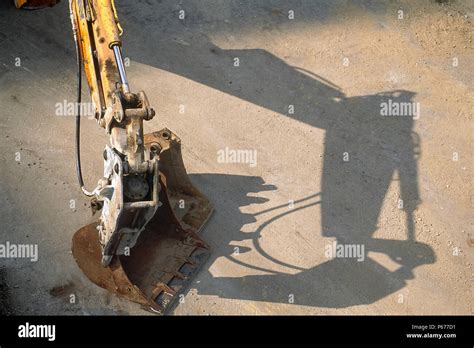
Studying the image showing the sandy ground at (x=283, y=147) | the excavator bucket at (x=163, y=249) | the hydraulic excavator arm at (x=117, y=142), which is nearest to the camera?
the hydraulic excavator arm at (x=117, y=142)

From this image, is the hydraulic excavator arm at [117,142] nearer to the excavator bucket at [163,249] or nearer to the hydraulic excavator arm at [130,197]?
the hydraulic excavator arm at [130,197]

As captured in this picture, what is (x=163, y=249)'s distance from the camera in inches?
378

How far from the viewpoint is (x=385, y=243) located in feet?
33.9

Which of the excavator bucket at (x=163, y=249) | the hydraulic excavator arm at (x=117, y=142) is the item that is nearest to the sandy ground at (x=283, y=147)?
the excavator bucket at (x=163, y=249)

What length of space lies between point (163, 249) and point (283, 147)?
278 centimetres

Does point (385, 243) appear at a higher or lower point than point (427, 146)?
lower

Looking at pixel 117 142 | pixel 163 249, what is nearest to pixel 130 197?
pixel 117 142

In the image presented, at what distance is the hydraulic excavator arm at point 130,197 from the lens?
8023 mm

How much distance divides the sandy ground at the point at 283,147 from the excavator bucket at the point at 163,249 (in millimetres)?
194

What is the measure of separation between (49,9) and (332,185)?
226 inches

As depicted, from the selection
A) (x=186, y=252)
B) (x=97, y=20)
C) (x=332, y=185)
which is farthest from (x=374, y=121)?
(x=97, y=20)

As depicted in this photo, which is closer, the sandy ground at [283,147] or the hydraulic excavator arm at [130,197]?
the hydraulic excavator arm at [130,197]

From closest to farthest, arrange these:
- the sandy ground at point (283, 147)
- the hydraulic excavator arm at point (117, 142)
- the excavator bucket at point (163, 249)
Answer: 1. the hydraulic excavator arm at point (117, 142)
2. the excavator bucket at point (163, 249)
3. the sandy ground at point (283, 147)

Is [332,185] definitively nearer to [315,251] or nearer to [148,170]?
[315,251]
